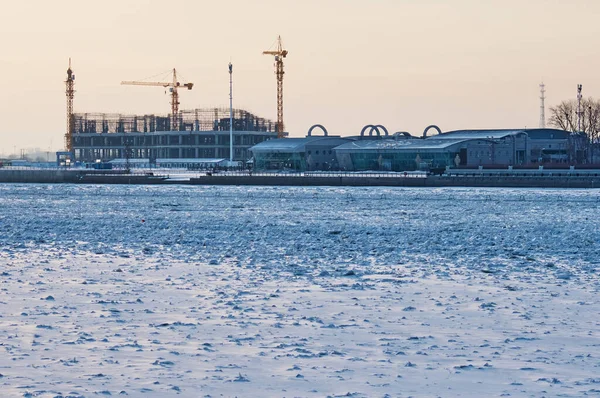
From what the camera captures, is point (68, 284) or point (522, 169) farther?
point (522, 169)

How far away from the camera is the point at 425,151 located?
137375 millimetres

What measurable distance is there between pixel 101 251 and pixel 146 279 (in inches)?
318

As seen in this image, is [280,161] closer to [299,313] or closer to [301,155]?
[301,155]

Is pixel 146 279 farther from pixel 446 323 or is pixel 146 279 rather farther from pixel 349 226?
pixel 349 226

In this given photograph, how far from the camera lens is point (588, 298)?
21391 mm

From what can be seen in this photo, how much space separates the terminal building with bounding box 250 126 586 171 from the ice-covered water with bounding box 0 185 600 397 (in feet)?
299

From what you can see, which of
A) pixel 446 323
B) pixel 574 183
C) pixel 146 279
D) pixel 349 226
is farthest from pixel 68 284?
→ pixel 574 183

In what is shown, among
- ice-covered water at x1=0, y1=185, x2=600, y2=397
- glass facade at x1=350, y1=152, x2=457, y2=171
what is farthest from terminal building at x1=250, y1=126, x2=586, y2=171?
ice-covered water at x1=0, y1=185, x2=600, y2=397

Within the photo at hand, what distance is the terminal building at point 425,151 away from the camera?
136m

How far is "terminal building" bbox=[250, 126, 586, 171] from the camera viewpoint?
5349 inches

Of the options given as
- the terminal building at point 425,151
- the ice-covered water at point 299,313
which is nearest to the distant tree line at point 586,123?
the terminal building at point 425,151

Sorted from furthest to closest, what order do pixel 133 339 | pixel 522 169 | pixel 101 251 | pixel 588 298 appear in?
pixel 522 169 → pixel 101 251 → pixel 588 298 → pixel 133 339

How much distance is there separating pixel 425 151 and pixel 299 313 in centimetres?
11948

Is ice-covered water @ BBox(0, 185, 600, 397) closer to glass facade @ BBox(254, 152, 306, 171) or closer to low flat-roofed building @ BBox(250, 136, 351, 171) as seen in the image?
low flat-roofed building @ BBox(250, 136, 351, 171)
